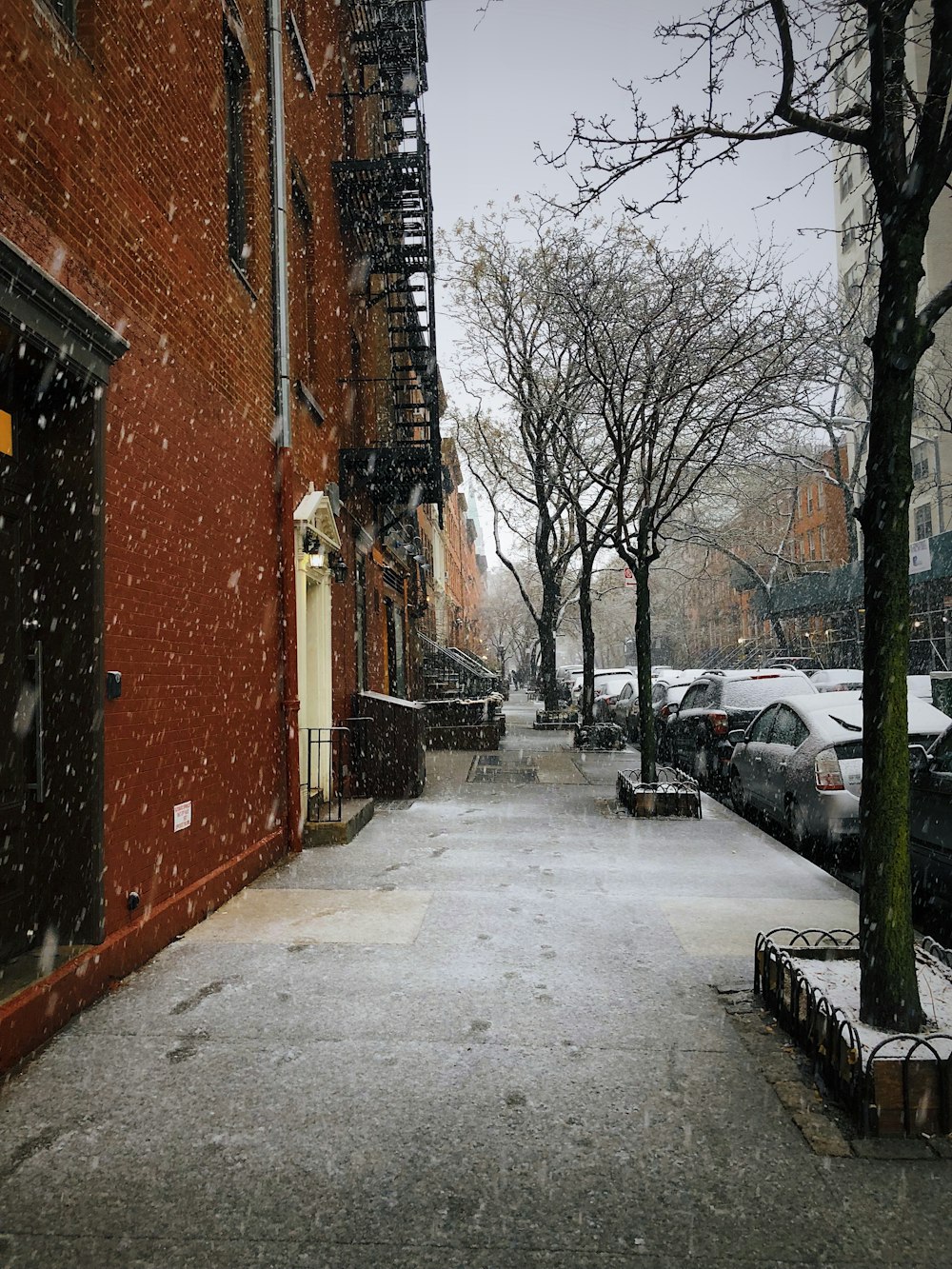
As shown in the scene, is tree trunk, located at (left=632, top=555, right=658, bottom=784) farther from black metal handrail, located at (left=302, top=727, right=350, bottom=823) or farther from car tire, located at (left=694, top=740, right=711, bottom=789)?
black metal handrail, located at (left=302, top=727, right=350, bottom=823)

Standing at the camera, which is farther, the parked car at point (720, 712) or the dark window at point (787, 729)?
the parked car at point (720, 712)

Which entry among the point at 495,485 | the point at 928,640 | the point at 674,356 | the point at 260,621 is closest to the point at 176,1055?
the point at 260,621

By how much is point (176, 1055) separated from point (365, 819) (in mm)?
5855

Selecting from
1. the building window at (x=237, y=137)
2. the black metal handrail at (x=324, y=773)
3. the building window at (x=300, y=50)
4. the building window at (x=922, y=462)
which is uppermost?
the building window at (x=922, y=462)

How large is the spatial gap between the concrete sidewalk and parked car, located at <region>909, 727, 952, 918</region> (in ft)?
1.98

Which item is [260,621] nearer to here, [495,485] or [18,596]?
[18,596]

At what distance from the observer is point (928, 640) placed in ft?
96.7

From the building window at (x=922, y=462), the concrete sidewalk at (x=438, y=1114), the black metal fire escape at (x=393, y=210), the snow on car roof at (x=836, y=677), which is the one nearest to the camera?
the concrete sidewalk at (x=438, y=1114)

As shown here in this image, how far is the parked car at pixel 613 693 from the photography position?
22.9 metres

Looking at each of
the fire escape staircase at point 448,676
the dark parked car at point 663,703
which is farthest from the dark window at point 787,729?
the fire escape staircase at point 448,676

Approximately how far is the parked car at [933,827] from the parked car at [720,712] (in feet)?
21.1

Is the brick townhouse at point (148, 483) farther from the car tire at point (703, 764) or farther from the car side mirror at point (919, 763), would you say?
the car tire at point (703, 764)

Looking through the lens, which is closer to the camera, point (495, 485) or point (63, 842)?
point (63, 842)

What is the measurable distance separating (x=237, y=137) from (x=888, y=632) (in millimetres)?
7268
